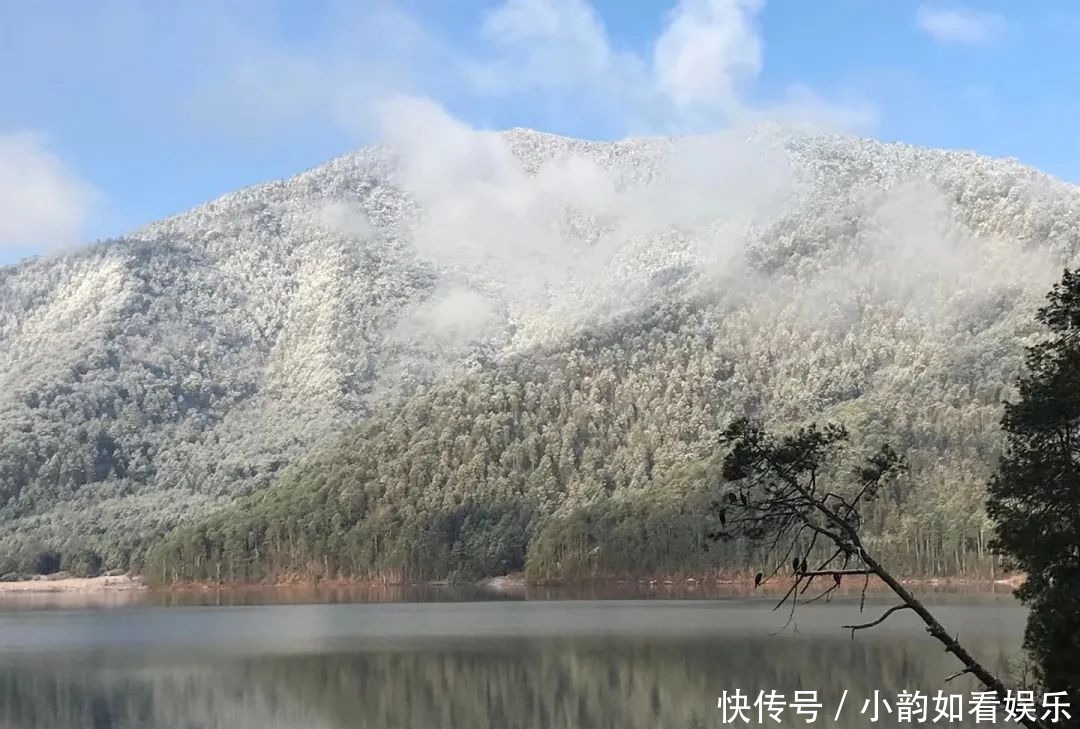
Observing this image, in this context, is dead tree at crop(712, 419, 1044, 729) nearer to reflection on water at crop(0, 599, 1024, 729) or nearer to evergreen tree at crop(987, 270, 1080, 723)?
evergreen tree at crop(987, 270, 1080, 723)

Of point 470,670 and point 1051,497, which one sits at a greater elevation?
point 1051,497

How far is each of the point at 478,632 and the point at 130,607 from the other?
78.5 metres

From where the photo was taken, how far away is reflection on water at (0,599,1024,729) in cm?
5047

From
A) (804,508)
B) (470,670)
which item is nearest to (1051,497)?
(804,508)

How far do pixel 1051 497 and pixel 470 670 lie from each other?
120 feet

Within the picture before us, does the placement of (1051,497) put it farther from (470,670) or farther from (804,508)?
(470,670)

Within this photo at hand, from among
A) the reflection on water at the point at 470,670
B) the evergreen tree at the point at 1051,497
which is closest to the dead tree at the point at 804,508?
the evergreen tree at the point at 1051,497

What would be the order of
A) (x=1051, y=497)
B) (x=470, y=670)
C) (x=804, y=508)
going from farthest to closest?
(x=470, y=670)
(x=1051, y=497)
(x=804, y=508)

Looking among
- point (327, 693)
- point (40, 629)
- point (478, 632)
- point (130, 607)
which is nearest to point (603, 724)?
point (327, 693)

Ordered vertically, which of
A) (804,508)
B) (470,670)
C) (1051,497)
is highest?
(1051,497)

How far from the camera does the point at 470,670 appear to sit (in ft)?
208

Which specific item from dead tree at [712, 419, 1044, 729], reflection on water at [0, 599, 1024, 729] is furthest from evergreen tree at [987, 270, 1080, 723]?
dead tree at [712, 419, 1044, 729]

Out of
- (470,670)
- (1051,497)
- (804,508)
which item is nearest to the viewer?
(804,508)

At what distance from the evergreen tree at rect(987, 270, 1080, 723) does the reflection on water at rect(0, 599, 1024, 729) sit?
11.3 metres
